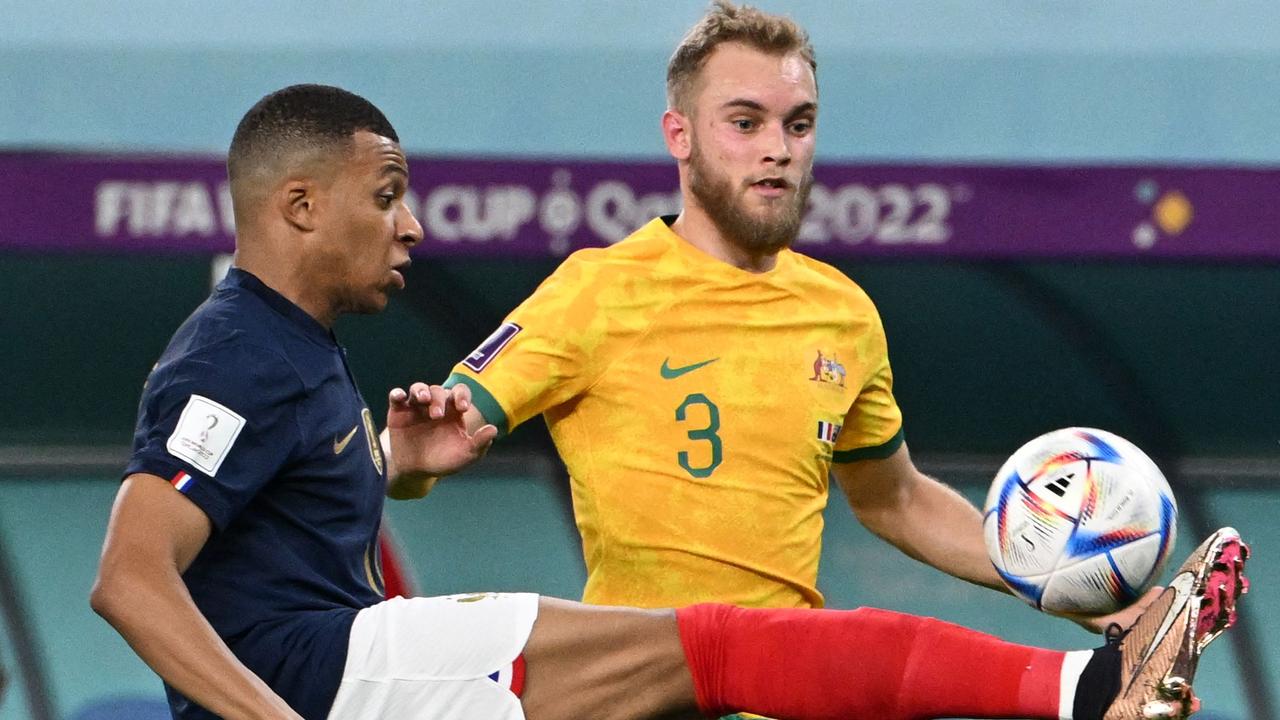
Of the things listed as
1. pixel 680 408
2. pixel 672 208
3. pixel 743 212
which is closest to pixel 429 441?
pixel 680 408

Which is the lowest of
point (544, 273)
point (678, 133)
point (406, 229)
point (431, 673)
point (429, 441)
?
point (544, 273)

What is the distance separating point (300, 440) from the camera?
334cm

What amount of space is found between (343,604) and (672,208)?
2709mm

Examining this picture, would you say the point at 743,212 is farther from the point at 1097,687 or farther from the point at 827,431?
the point at 1097,687

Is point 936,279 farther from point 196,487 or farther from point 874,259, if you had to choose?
point 196,487

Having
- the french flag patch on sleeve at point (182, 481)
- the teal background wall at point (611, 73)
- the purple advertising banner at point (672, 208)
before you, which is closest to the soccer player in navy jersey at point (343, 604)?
the french flag patch on sleeve at point (182, 481)

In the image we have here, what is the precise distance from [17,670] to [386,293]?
15.9 feet

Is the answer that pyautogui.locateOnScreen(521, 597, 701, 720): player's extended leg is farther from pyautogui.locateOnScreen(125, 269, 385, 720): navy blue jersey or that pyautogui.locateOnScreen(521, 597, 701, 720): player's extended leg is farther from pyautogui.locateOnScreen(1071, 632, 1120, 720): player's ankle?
pyautogui.locateOnScreen(1071, 632, 1120, 720): player's ankle

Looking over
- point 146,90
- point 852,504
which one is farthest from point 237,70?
point 852,504

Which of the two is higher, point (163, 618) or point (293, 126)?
point (293, 126)

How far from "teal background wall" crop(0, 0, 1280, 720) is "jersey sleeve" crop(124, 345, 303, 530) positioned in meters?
4.02

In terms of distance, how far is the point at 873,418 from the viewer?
427 centimetres

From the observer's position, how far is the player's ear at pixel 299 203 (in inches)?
139

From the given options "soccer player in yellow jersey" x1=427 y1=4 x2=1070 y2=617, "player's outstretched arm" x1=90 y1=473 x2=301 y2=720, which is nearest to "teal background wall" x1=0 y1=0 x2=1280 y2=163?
"soccer player in yellow jersey" x1=427 y1=4 x2=1070 y2=617
